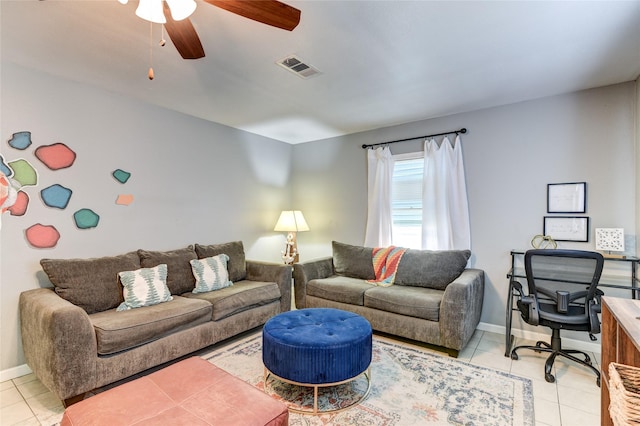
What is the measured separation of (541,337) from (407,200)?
1982mm

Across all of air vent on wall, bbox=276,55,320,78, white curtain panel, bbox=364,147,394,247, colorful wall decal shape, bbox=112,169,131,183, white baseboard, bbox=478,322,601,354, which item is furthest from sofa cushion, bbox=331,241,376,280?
colorful wall decal shape, bbox=112,169,131,183

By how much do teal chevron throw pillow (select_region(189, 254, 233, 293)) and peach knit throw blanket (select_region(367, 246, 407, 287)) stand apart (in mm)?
1666

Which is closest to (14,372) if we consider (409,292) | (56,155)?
(56,155)

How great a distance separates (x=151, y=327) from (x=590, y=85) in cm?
425

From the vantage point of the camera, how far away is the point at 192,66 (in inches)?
95.7

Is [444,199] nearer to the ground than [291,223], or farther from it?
farther from it

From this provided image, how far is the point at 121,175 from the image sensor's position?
3061 mm

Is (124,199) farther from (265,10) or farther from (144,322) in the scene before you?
(265,10)

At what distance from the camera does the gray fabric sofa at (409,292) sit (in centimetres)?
272

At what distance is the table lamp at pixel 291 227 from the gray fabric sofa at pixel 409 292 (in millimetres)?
607

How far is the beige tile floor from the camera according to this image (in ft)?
6.33

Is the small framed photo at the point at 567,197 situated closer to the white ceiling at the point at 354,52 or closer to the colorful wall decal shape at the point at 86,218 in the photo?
the white ceiling at the point at 354,52

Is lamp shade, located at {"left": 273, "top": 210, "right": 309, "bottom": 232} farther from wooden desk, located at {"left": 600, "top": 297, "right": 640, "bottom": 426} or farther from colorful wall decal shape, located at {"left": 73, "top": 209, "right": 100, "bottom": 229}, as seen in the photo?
wooden desk, located at {"left": 600, "top": 297, "right": 640, "bottom": 426}

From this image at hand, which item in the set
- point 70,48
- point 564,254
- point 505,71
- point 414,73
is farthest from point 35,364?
point 505,71
